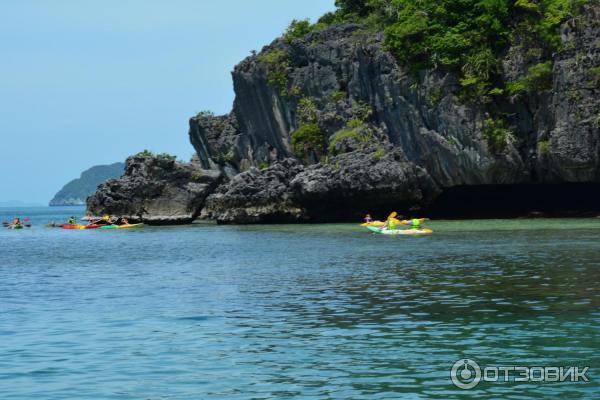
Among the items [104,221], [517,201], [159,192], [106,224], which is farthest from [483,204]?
[104,221]

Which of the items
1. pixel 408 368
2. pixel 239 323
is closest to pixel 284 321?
pixel 239 323

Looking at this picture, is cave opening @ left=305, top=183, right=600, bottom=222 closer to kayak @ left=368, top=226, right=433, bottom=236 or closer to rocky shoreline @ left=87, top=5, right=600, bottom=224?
rocky shoreline @ left=87, top=5, right=600, bottom=224

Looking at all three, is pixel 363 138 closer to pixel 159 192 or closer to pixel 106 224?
pixel 159 192

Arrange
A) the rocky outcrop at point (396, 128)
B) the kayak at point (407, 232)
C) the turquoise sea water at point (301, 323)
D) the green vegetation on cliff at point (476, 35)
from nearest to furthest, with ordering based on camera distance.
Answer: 1. the turquoise sea water at point (301, 323)
2. the kayak at point (407, 232)
3. the rocky outcrop at point (396, 128)
4. the green vegetation on cliff at point (476, 35)

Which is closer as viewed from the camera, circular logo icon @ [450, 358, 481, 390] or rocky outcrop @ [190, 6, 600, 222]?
circular logo icon @ [450, 358, 481, 390]

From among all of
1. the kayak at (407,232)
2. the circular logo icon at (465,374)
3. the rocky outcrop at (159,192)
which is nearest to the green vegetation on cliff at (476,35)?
the kayak at (407,232)

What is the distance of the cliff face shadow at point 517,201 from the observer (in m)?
62.3

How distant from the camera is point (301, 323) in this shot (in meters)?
17.6

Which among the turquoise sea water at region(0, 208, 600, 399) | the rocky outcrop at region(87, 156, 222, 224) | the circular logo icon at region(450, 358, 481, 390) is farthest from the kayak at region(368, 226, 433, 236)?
the circular logo icon at region(450, 358, 481, 390)

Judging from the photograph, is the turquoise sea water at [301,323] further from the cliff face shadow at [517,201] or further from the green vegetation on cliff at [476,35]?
the cliff face shadow at [517,201]

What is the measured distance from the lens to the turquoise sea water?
12445 mm

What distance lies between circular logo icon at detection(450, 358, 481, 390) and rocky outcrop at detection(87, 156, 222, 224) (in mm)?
63587

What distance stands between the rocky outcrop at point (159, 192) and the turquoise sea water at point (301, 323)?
40.2m

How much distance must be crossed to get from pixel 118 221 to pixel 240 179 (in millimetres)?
14576
